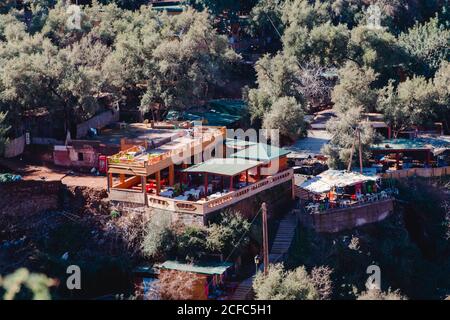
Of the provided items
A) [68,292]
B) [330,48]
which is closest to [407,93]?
[330,48]

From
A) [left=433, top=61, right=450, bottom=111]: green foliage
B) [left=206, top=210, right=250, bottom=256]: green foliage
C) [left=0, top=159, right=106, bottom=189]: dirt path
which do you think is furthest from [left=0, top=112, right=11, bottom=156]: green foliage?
[left=433, top=61, right=450, bottom=111]: green foliage

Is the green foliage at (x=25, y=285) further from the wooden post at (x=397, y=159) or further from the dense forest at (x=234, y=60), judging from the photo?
the wooden post at (x=397, y=159)

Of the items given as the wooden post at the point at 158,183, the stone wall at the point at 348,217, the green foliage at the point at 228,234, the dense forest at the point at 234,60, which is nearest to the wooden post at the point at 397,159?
the dense forest at the point at 234,60

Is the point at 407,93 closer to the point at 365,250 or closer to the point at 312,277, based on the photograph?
the point at 365,250

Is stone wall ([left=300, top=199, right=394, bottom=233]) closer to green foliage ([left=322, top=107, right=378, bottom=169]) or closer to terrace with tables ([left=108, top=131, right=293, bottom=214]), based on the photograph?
terrace with tables ([left=108, top=131, right=293, bottom=214])

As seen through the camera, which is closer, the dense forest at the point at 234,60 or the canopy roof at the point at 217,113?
the dense forest at the point at 234,60

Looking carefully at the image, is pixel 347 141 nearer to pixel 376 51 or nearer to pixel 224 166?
pixel 224 166
